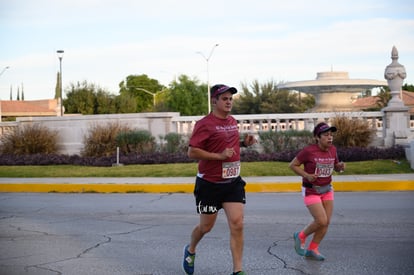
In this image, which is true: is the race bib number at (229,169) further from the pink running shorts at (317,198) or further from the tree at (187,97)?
the tree at (187,97)

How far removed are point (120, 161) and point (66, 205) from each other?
7702mm

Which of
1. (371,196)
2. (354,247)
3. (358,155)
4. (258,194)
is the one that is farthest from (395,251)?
(358,155)

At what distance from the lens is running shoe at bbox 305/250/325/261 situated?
7.09 metres

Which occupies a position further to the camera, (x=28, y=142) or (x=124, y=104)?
(x=124, y=104)

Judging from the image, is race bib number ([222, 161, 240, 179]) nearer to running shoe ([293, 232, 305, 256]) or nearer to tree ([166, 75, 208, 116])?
running shoe ([293, 232, 305, 256])

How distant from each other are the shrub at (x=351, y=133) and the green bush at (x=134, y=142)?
6.28 metres

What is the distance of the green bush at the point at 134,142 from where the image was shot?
22.0 meters

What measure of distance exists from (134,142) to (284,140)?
16.7 ft

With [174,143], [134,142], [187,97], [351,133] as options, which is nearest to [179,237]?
[351,133]

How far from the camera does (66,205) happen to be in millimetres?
12883

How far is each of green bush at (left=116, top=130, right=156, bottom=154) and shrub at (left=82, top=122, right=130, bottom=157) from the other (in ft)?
1.22

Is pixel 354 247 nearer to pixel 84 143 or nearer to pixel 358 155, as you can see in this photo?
pixel 358 155

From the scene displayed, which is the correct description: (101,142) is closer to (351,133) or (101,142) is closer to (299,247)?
(351,133)

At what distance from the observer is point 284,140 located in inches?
819
